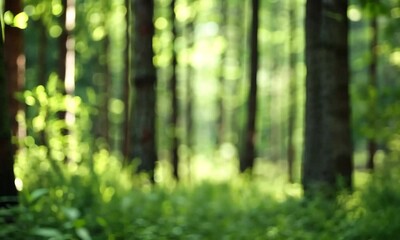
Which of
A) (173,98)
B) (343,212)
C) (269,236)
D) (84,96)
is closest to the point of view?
(269,236)

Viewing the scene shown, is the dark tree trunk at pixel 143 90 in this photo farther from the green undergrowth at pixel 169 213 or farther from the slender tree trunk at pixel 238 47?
the slender tree trunk at pixel 238 47

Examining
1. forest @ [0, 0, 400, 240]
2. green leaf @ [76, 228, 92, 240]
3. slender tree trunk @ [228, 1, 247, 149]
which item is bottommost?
green leaf @ [76, 228, 92, 240]

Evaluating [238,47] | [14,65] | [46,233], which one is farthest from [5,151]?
[238,47]

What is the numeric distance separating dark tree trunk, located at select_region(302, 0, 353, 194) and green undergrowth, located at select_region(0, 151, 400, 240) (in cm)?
46

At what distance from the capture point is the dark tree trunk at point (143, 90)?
36.1 feet

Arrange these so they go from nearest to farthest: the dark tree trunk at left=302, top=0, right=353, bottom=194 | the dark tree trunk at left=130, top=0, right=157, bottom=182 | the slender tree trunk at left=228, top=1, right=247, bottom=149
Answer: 1. the dark tree trunk at left=302, top=0, right=353, bottom=194
2. the dark tree trunk at left=130, top=0, right=157, bottom=182
3. the slender tree trunk at left=228, top=1, right=247, bottom=149

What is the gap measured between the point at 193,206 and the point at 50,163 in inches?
85.6

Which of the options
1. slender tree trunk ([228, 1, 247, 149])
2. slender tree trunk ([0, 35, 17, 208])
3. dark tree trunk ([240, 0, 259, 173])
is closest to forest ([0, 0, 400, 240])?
slender tree trunk ([0, 35, 17, 208])

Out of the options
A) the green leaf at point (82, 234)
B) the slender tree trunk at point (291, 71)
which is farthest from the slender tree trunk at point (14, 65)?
the slender tree trunk at point (291, 71)

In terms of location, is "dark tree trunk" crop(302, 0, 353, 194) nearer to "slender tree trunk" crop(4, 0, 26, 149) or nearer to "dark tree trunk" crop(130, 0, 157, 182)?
"dark tree trunk" crop(130, 0, 157, 182)

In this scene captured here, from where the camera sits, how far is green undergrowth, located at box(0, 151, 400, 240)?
5.97m

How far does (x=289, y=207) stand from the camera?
8.16m

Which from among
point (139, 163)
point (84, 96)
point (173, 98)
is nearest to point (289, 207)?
point (139, 163)

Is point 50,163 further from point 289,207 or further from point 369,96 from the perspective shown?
point 369,96
